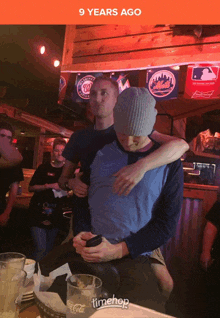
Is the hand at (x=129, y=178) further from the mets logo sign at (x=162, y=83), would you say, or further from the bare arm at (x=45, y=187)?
the mets logo sign at (x=162, y=83)

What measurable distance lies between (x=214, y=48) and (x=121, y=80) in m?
1.33

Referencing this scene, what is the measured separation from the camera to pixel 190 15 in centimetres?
201

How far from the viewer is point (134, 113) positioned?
1280mm

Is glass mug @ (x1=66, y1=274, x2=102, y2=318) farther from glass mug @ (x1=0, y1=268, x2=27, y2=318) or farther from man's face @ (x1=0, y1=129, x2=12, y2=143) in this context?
man's face @ (x1=0, y1=129, x2=12, y2=143)

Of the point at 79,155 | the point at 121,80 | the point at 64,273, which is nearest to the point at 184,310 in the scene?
the point at 79,155

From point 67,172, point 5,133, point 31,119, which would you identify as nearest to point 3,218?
point 5,133

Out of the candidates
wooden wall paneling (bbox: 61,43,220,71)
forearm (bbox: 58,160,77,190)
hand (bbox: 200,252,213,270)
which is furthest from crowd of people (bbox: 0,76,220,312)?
wooden wall paneling (bbox: 61,43,220,71)

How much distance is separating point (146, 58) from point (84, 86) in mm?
1051

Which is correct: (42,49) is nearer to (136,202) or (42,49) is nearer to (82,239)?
(136,202)

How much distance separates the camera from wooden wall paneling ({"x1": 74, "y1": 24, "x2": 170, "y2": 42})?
3.87m

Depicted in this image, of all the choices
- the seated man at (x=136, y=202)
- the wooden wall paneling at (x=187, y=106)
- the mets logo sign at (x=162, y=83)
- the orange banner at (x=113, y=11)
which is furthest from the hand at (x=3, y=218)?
the wooden wall paneling at (x=187, y=106)

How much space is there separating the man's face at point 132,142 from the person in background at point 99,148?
0.09 m

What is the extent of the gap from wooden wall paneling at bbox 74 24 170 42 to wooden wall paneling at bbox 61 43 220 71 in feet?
1.07

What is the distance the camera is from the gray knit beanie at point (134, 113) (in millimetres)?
1280
